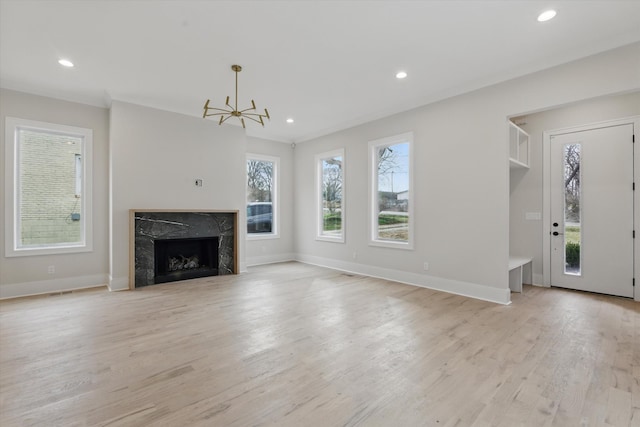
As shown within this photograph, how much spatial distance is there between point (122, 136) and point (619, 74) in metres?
6.50

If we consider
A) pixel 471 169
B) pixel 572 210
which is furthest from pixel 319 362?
pixel 572 210

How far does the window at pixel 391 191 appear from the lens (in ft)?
17.1

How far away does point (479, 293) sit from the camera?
423 centimetres

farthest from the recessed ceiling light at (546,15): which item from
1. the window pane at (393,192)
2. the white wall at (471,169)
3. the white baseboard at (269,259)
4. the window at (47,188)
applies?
the window at (47,188)

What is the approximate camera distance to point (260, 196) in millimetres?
7148

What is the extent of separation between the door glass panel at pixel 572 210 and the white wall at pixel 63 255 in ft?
24.6

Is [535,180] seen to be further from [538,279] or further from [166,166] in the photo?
[166,166]

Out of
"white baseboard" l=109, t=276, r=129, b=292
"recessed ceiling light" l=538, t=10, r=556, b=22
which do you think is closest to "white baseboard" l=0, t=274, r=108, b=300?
"white baseboard" l=109, t=276, r=129, b=292

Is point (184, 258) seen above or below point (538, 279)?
above

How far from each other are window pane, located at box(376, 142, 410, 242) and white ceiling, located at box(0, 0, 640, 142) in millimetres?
1020

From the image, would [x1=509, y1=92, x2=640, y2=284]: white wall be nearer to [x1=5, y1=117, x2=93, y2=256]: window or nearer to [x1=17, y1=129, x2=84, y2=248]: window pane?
[x1=5, y1=117, x2=93, y2=256]: window

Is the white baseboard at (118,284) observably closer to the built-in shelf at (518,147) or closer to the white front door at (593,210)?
the built-in shelf at (518,147)

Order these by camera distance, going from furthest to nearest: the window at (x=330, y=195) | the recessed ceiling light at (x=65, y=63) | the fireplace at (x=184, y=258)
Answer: the window at (x=330, y=195)
the fireplace at (x=184, y=258)
the recessed ceiling light at (x=65, y=63)

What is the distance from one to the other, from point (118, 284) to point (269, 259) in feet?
10.2
